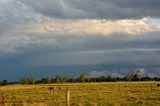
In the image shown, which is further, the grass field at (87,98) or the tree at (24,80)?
the tree at (24,80)

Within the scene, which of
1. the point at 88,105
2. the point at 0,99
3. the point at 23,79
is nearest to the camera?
the point at 0,99

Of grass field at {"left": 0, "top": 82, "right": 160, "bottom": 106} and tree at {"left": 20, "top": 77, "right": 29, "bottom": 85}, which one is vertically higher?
tree at {"left": 20, "top": 77, "right": 29, "bottom": 85}

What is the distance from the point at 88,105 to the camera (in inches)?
1243

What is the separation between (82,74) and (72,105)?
167 m

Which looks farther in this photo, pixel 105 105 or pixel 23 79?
pixel 23 79

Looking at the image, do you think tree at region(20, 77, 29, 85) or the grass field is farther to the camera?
tree at region(20, 77, 29, 85)

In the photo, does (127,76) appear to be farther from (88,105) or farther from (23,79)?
(88,105)

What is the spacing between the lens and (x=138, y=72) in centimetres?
19388

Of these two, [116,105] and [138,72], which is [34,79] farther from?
[116,105]

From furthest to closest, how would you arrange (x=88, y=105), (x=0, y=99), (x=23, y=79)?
1. (x=23, y=79)
2. (x=88, y=105)
3. (x=0, y=99)

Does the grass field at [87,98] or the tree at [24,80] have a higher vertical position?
the tree at [24,80]

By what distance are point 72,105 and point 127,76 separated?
169 m

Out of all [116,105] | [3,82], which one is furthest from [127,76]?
[116,105]

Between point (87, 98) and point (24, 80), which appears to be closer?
point (87, 98)
